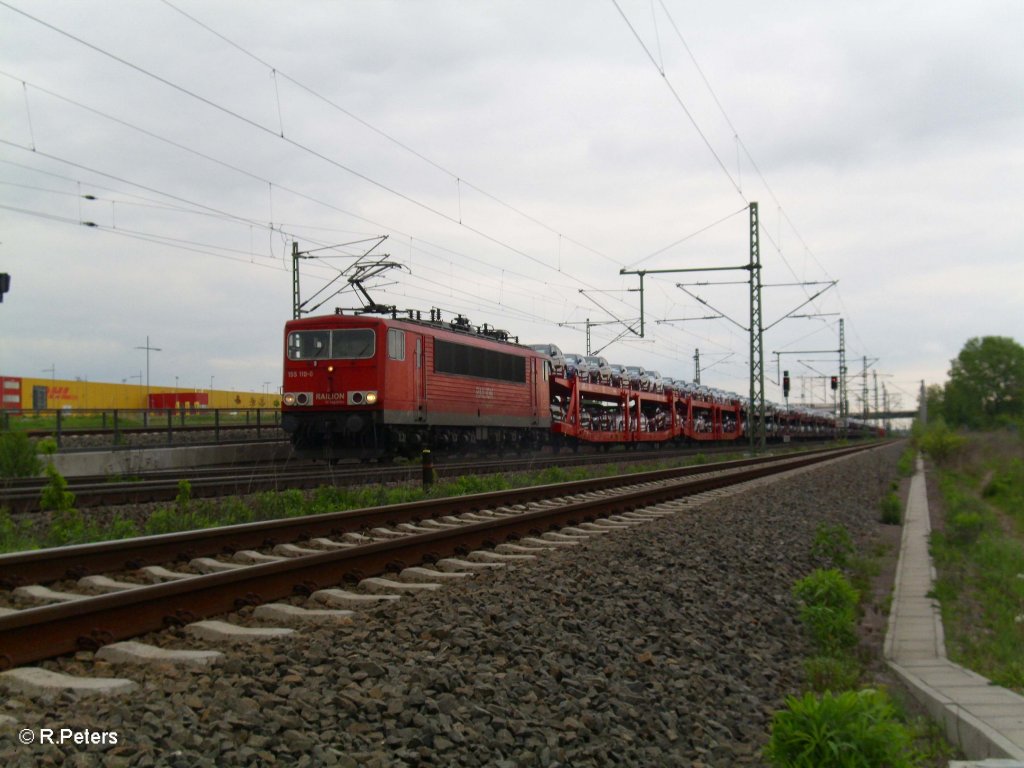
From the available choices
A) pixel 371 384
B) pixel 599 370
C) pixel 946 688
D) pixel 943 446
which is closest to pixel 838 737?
pixel 946 688

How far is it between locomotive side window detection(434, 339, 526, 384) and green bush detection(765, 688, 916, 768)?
1964 cm

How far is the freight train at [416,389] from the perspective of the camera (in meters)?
21.6

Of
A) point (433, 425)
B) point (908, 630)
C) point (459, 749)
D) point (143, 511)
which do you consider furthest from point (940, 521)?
point (459, 749)

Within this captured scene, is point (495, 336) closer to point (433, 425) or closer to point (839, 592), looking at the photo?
point (433, 425)

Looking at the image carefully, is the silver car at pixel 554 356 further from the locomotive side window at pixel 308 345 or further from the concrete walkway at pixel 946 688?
the concrete walkway at pixel 946 688

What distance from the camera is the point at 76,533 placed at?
988 cm

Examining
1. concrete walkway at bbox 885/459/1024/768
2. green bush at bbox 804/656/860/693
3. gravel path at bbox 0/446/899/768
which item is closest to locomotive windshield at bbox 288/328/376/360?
gravel path at bbox 0/446/899/768

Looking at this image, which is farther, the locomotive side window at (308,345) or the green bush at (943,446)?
the green bush at (943,446)

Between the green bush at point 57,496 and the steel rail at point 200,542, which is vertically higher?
the green bush at point 57,496

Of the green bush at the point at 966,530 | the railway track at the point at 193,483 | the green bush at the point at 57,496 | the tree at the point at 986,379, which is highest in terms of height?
the tree at the point at 986,379

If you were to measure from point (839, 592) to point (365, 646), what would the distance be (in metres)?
4.69

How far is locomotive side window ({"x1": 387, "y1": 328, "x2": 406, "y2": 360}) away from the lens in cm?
2173

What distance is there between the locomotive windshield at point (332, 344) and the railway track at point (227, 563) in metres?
8.54

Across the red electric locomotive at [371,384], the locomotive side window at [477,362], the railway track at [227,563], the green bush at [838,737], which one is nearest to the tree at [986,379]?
the locomotive side window at [477,362]
